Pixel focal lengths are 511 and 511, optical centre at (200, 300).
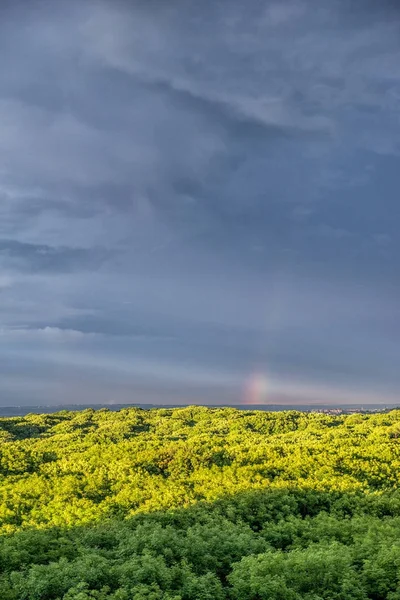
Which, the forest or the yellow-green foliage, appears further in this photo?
the yellow-green foliage

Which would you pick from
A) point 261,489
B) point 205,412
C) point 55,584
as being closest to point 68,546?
point 55,584

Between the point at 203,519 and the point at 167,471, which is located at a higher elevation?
the point at 167,471

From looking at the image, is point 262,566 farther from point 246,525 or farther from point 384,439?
point 384,439

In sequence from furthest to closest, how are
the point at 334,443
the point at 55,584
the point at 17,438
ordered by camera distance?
the point at 17,438
the point at 334,443
the point at 55,584

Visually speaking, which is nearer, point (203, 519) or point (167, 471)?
point (203, 519)

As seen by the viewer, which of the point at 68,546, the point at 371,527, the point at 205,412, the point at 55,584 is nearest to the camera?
the point at 55,584

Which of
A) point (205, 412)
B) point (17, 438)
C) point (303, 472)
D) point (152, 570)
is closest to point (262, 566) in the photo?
point (152, 570)

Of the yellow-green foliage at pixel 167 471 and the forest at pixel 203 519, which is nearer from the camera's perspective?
the forest at pixel 203 519

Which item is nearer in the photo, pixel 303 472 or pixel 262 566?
pixel 262 566
